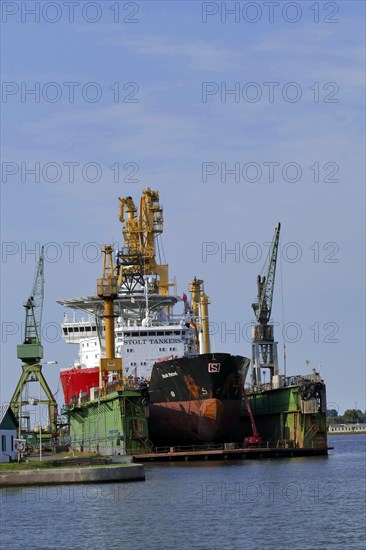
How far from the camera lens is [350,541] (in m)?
44.4

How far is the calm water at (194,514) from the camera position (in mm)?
44594

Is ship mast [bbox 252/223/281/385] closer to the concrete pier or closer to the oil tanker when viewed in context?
the oil tanker

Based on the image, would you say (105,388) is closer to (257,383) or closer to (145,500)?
(257,383)

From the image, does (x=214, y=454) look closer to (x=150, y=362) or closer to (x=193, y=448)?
(x=193, y=448)

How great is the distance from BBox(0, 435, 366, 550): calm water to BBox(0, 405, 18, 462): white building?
305 inches

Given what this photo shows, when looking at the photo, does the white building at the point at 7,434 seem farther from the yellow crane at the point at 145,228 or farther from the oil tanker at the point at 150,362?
the yellow crane at the point at 145,228

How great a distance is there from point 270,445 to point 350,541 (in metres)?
51.8

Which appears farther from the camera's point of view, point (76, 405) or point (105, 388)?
point (76, 405)

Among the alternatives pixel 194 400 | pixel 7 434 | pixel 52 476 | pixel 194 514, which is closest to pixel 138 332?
pixel 194 400

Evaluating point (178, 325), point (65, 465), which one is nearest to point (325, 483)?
point (65, 465)

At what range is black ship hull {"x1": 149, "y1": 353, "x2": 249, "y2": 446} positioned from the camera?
8581 centimetres

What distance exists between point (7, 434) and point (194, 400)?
20520 millimetres

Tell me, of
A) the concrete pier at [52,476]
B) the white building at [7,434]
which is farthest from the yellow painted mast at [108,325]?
the concrete pier at [52,476]

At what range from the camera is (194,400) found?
8612cm
